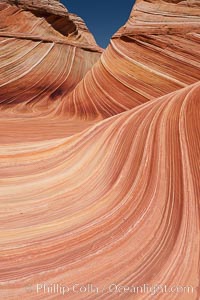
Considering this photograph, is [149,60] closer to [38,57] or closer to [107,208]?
[38,57]

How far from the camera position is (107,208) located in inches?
71.3

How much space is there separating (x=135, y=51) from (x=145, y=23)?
1.68ft

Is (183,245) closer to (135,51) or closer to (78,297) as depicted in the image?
(78,297)

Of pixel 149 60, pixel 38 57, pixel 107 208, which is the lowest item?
pixel 107 208

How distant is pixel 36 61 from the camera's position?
22.1 feet

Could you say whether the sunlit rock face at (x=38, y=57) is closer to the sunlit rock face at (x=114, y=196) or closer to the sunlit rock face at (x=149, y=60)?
the sunlit rock face at (x=149, y=60)

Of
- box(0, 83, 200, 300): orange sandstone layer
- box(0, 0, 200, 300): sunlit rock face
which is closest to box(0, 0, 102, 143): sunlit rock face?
box(0, 0, 200, 300): sunlit rock face

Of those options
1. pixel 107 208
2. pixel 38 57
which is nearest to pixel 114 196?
pixel 107 208

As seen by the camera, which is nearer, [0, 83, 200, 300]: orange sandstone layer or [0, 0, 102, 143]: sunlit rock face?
[0, 83, 200, 300]: orange sandstone layer

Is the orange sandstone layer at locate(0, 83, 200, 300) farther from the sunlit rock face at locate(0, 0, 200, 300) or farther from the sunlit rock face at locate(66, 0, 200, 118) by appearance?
the sunlit rock face at locate(66, 0, 200, 118)

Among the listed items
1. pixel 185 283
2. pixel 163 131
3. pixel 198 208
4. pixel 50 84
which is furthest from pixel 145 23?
pixel 185 283

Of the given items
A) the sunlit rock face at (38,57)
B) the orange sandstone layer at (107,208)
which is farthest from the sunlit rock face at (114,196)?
the sunlit rock face at (38,57)

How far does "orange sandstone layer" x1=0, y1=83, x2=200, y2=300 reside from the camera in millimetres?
1357

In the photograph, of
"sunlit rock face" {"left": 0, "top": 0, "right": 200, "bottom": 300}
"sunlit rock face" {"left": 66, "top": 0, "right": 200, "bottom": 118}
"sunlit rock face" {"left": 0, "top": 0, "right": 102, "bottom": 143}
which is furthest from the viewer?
"sunlit rock face" {"left": 0, "top": 0, "right": 102, "bottom": 143}
